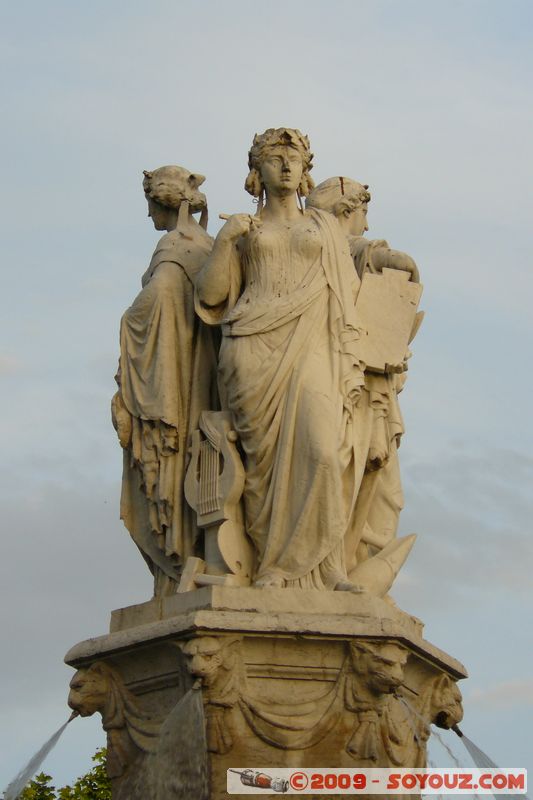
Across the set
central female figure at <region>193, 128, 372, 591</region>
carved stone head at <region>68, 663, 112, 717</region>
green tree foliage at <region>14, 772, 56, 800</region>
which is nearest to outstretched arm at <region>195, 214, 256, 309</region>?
central female figure at <region>193, 128, 372, 591</region>

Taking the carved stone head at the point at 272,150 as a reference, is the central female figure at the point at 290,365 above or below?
below

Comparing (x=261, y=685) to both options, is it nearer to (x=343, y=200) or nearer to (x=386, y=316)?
(x=386, y=316)

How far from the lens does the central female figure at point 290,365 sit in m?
15.9

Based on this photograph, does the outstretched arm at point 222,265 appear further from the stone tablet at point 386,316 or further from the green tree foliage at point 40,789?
the green tree foliage at point 40,789

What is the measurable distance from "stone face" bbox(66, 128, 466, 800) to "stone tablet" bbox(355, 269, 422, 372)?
0.05 feet

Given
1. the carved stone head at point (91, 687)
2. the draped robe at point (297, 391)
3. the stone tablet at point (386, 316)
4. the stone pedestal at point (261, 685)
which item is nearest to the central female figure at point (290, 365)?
the draped robe at point (297, 391)

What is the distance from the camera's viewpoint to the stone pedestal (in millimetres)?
15258

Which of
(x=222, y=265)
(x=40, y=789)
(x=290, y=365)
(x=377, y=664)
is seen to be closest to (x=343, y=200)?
(x=222, y=265)

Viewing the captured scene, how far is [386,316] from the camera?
55.6 ft

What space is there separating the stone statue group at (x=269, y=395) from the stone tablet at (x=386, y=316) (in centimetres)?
2

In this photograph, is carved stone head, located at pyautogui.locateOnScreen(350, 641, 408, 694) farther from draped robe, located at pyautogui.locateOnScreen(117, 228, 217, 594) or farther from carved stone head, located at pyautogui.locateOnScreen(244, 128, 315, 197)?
carved stone head, located at pyautogui.locateOnScreen(244, 128, 315, 197)

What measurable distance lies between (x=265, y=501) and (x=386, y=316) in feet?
6.13

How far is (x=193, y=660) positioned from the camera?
15.2 meters

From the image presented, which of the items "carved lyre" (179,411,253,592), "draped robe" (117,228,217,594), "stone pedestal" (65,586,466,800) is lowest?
"stone pedestal" (65,586,466,800)
